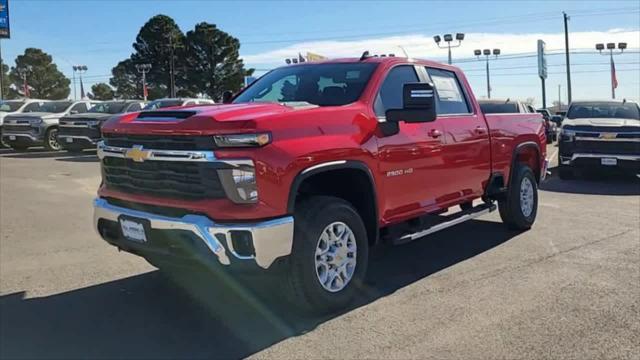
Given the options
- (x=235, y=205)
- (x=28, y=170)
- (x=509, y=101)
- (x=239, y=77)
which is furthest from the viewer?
(x=239, y=77)

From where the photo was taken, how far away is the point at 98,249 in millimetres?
6812

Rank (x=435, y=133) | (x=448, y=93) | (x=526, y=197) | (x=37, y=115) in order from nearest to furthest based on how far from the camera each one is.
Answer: (x=435, y=133), (x=448, y=93), (x=526, y=197), (x=37, y=115)

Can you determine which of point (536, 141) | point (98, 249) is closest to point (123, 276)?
point (98, 249)

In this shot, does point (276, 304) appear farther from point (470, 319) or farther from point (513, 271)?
point (513, 271)

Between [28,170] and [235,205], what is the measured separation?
12.2 meters

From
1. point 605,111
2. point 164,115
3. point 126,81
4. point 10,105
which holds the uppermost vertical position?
point 126,81

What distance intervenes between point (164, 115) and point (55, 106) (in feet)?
62.8

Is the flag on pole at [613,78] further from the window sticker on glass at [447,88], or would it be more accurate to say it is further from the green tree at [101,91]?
the green tree at [101,91]

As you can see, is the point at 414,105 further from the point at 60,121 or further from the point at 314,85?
the point at 60,121

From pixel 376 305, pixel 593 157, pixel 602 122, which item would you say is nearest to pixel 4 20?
pixel 602 122

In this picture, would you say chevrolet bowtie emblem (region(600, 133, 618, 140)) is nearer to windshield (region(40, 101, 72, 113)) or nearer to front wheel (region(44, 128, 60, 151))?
front wheel (region(44, 128, 60, 151))

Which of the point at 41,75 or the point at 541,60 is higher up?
the point at 41,75

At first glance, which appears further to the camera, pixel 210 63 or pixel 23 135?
pixel 210 63

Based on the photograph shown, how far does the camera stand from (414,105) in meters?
5.12
